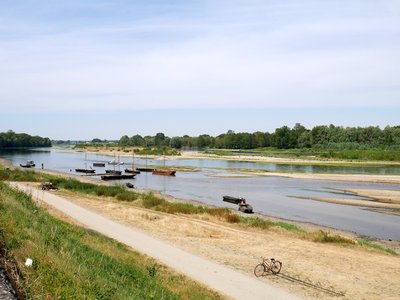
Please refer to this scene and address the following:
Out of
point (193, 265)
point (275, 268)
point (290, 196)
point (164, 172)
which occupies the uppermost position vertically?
point (193, 265)

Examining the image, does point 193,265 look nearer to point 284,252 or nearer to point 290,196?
point 284,252

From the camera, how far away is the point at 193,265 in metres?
21.6

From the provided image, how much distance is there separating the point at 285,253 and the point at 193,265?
7.84 m

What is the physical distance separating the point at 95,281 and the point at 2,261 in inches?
118

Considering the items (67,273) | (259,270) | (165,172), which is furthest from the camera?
(165,172)

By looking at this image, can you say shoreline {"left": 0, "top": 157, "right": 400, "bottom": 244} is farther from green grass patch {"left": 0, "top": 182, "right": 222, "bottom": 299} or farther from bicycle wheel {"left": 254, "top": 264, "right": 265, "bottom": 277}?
green grass patch {"left": 0, "top": 182, "right": 222, "bottom": 299}

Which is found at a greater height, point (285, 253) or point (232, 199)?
point (285, 253)

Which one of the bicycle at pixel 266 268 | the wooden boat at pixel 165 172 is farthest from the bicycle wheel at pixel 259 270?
the wooden boat at pixel 165 172

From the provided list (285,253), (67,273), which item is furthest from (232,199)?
(67,273)

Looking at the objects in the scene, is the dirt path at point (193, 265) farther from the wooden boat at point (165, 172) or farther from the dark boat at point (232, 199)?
the wooden boat at point (165, 172)

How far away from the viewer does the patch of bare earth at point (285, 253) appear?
21.0 metres

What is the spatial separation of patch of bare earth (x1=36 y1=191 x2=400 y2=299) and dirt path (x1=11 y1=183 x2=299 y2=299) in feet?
4.31

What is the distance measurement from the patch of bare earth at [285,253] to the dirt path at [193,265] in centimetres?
131

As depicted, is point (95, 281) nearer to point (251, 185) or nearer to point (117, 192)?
point (117, 192)
